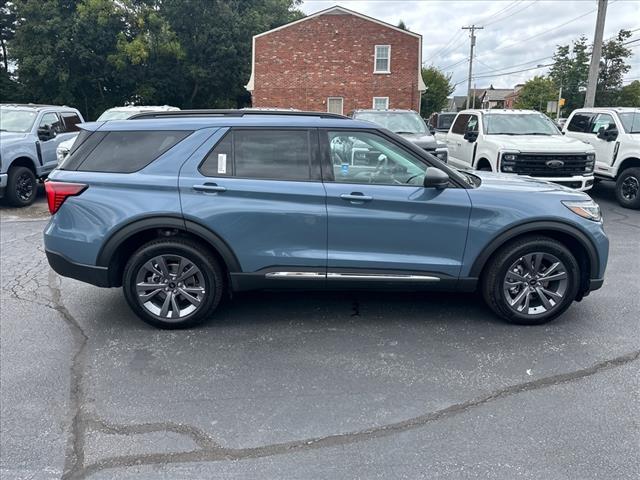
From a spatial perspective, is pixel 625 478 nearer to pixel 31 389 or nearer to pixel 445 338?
pixel 445 338

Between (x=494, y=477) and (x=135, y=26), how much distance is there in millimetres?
35095

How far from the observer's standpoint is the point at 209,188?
13.4ft

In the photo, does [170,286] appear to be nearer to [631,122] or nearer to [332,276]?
[332,276]

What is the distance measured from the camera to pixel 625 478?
2.54 metres

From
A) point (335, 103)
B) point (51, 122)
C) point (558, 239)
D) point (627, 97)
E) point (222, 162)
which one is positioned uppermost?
point (627, 97)

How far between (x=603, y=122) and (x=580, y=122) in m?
0.86

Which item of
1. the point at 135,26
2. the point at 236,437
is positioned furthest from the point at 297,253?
the point at 135,26

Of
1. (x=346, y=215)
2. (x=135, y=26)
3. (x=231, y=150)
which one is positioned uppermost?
(x=135, y=26)

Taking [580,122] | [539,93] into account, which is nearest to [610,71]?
[539,93]

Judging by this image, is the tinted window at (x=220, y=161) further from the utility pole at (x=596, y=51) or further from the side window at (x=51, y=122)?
the utility pole at (x=596, y=51)

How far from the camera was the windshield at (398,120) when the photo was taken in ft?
37.5

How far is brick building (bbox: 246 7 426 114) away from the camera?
2819cm

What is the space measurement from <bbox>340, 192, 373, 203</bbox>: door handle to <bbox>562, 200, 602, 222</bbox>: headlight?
1664 millimetres

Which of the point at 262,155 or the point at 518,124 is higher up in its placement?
the point at 518,124
